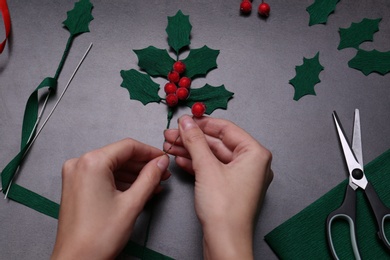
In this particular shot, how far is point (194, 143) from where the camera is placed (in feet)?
2.99

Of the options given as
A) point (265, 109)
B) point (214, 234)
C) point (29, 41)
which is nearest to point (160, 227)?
point (214, 234)

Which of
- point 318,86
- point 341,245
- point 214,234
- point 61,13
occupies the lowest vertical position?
point 341,245

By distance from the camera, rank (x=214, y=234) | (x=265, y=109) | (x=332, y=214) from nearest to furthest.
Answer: (x=214, y=234)
(x=332, y=214)
(x=265, y=109)

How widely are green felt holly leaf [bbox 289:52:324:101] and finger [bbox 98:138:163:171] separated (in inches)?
15.7

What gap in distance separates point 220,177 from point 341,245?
371 millimetres

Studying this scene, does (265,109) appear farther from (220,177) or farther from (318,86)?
(220,177)

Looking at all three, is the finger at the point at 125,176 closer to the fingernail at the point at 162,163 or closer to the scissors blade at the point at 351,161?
the fingernail at the point at 162,163

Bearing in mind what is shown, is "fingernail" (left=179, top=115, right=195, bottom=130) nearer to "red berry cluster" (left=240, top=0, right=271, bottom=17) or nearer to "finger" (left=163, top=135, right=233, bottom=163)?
"finger" (left=163, top=135, right=233, bottom=163)

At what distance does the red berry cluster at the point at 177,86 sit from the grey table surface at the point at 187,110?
0.05 meters

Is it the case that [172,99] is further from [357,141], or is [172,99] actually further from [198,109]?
[357,141]

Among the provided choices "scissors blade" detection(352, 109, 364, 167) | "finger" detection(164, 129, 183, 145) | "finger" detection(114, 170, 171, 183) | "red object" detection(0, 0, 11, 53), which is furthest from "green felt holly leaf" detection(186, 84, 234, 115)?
"red object" detection(0, 0, 11, 53)

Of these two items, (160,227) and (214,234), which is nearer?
(214,234)

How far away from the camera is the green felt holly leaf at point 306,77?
3.71ft

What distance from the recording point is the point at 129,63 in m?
1.17
